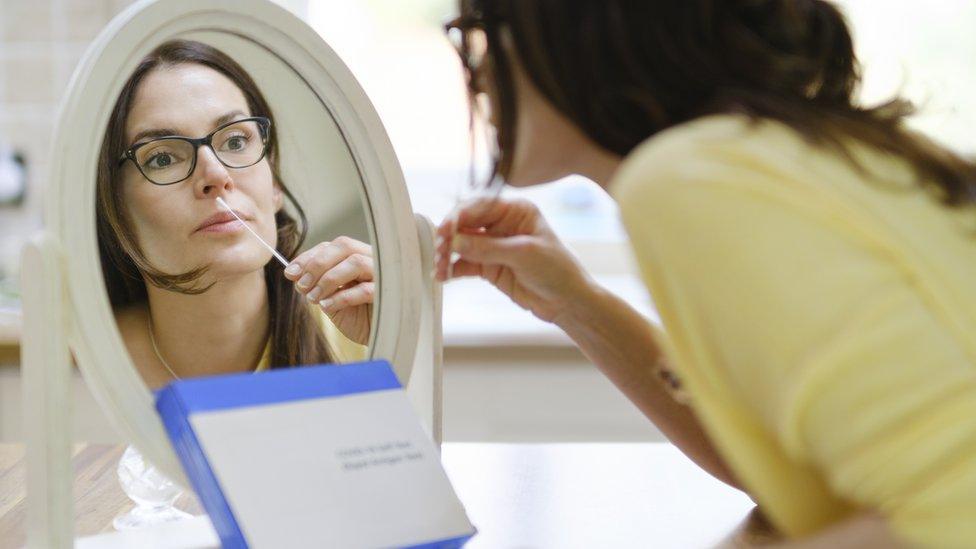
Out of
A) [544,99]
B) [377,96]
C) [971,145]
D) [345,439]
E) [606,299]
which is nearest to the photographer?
[544,99]

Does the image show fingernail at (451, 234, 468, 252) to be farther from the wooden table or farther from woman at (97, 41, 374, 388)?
the wooden table

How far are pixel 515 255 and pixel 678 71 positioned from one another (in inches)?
10.8

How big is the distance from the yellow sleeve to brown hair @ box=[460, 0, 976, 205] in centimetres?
28

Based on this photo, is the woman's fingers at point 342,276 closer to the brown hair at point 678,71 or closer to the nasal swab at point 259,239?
the nasal swab at point 259,239

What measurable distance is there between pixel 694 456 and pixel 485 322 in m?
0.93

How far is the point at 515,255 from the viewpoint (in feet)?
2.91

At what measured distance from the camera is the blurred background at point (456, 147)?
1857 millimetres

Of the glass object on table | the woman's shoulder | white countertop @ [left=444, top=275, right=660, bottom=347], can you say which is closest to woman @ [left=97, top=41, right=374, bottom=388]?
the glass object on table

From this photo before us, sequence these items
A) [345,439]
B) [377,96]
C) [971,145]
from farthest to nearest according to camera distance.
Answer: [377,96] < [971,145] < [345,439]

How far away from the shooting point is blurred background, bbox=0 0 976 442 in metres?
1.86

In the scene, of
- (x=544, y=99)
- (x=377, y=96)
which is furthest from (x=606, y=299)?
(x=377, y=96)

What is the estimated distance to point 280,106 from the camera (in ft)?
2.90

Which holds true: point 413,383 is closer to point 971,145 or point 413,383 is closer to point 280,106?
point 280,106

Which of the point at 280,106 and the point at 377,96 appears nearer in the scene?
the point at 280,106
